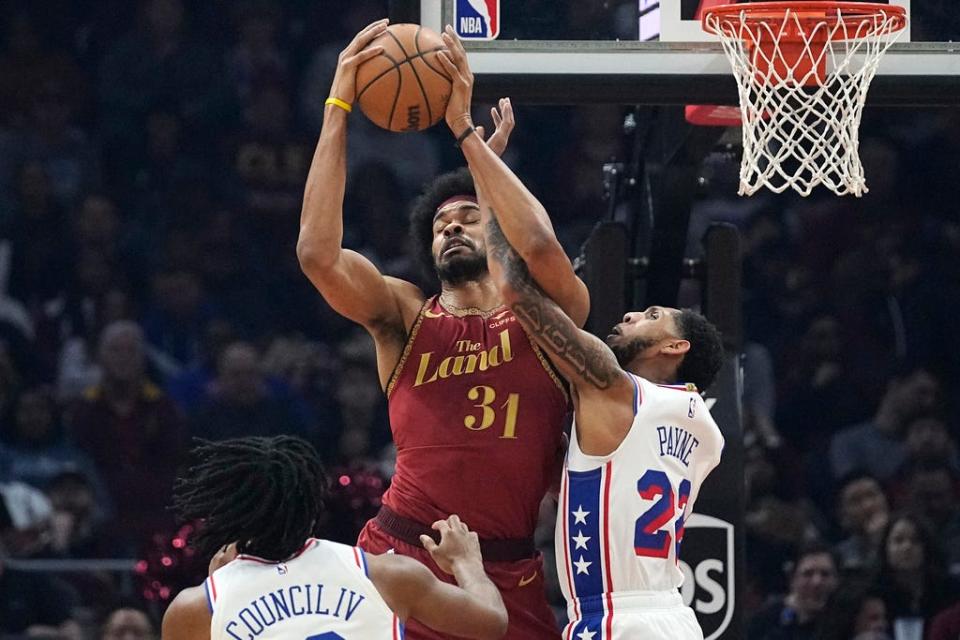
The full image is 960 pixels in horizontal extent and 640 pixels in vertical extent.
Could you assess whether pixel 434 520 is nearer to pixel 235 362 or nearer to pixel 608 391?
pixel 608 391

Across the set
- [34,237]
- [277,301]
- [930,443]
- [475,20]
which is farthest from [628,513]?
[34,237]

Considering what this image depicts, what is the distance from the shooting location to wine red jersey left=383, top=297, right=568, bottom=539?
4688 millimetres

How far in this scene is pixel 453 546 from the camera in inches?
168

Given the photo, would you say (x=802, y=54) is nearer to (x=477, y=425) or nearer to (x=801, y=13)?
(x=801, y=13)

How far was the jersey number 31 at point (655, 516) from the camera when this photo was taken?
15.0ft

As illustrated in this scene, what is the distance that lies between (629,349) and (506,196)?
2.20ft

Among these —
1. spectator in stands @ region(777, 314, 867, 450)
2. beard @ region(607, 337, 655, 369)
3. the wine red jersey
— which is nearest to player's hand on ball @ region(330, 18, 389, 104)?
the wine red jersey

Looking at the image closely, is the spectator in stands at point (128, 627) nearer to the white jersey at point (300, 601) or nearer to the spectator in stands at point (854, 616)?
the spectator in stands at point (854, 616)

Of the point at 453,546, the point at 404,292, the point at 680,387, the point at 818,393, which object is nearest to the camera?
the point at 453,546

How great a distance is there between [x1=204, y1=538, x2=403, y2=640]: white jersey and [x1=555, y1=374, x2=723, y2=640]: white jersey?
0.95 meters

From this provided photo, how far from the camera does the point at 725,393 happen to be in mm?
6402

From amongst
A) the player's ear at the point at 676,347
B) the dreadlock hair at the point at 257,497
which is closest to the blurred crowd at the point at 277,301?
the player's ear at the point at 676,347

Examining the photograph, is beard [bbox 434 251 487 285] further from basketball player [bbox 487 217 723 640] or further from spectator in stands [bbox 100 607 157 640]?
spectator in stands [bbox 100 607 157 640]

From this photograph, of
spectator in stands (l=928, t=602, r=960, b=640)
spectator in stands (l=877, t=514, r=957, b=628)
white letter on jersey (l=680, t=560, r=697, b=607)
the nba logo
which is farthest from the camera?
spectator in stands (l=877, t=514, r=957, b=628)
